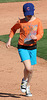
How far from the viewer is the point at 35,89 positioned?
8.20m

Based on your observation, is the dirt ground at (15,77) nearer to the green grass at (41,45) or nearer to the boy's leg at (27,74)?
the boy's leg at (27,74)

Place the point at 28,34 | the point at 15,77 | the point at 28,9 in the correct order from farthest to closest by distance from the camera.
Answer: the point at 15,77 → the point at 28,34 → the point at 28,9

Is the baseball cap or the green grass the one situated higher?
the baseball cap

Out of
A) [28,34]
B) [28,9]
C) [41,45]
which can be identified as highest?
[28,9]

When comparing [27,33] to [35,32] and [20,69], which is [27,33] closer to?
[35,32]

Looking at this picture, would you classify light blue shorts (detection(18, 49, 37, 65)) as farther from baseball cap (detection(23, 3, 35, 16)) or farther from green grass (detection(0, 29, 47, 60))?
green grass (detection(0, 29, 47, 60))

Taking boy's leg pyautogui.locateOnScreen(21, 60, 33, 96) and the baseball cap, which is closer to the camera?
the baseball cap

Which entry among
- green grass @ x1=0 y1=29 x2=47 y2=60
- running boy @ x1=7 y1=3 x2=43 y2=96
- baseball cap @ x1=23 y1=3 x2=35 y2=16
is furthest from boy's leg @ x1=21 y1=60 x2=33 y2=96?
green grass @ x1=0 y1=29 x2=47 y2=60

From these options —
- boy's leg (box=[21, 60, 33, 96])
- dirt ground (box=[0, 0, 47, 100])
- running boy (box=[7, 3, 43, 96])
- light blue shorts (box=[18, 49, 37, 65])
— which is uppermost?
running boy (box=[7, 3, 43, 96])

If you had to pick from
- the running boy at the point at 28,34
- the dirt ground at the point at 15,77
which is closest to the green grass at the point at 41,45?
the dirt ground at the point at 15,77

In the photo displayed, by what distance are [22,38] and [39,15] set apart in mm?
15002

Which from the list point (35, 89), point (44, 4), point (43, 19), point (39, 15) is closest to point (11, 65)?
point (35, 89)

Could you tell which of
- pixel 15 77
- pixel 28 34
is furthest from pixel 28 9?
pixel 15 77

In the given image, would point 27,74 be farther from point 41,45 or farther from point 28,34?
point 41,45
